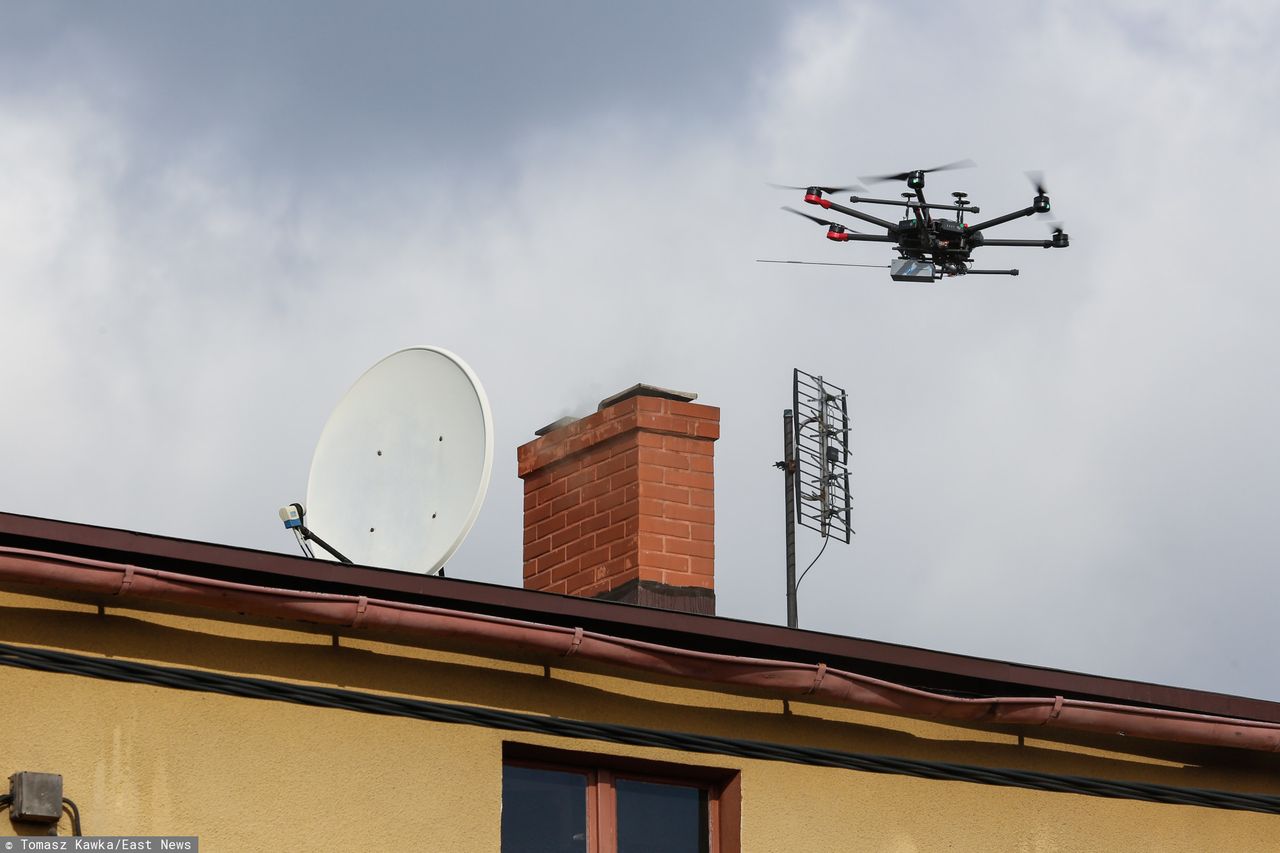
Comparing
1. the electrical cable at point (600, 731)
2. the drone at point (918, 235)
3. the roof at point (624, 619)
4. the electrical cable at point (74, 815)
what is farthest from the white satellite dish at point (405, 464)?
the drone at point (918, 235)

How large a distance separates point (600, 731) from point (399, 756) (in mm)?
973

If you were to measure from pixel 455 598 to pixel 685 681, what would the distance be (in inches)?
50.2

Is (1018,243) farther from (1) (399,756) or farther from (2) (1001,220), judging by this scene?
(1) (399,756)

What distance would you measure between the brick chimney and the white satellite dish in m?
1.48

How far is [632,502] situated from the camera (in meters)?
11.5

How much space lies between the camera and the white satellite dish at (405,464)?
10.2m

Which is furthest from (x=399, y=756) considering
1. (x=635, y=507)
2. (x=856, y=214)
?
(x=856, y=214)

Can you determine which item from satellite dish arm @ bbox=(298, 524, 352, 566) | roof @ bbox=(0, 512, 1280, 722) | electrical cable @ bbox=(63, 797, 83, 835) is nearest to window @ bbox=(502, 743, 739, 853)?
roof @ bbox=(0, 512, 1280, 722)

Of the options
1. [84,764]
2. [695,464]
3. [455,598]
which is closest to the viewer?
[84,764]

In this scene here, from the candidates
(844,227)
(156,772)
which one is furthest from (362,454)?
(844,227)

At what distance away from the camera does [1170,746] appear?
396 inches

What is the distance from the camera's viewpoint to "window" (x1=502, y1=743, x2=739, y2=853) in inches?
341

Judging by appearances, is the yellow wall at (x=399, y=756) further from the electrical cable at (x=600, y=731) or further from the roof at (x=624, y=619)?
the roof at (x=624, y=619)

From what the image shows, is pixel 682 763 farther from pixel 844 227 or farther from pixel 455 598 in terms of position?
pixel 844 227
